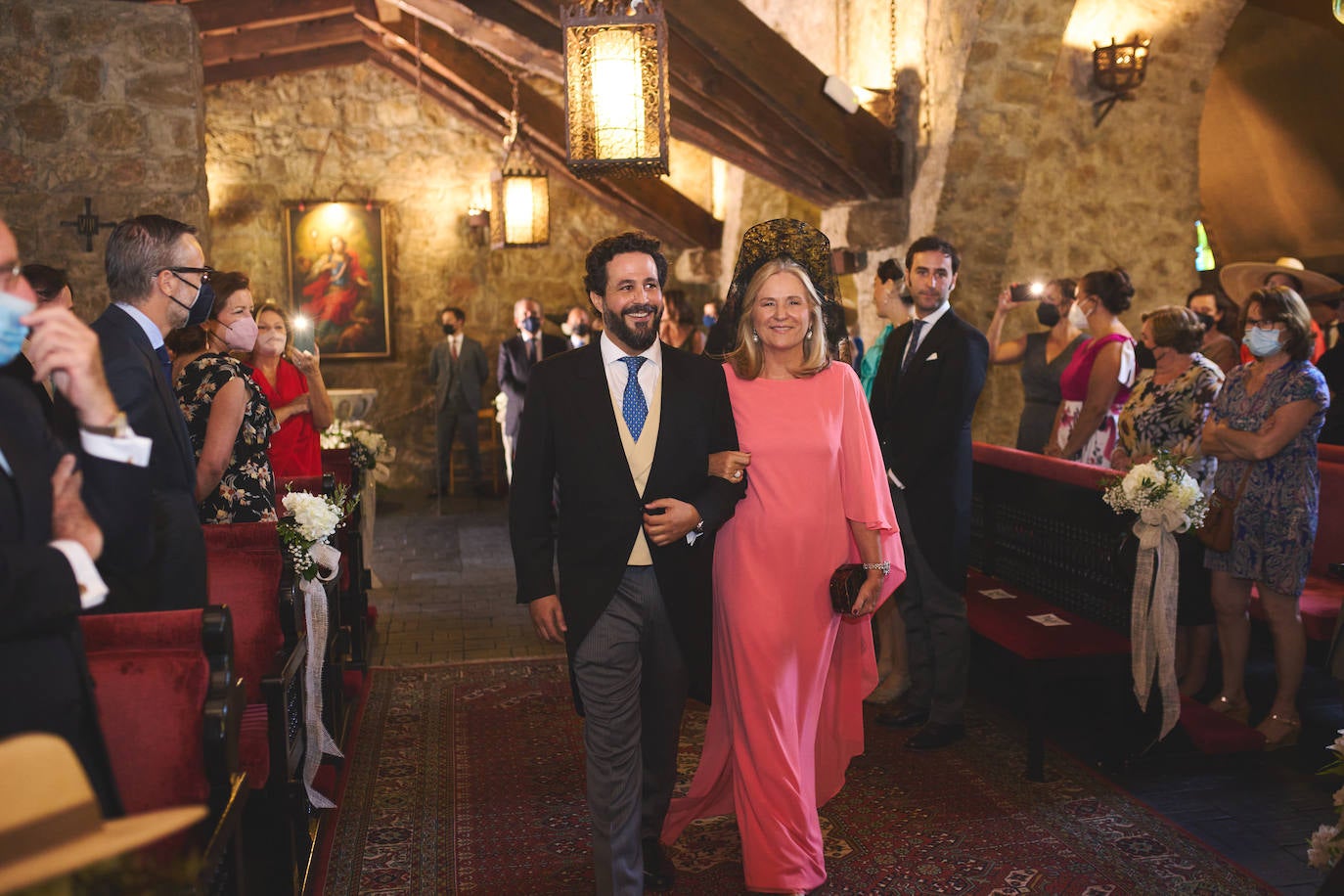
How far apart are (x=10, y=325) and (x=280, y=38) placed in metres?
9.63

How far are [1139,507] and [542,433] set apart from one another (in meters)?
2.37

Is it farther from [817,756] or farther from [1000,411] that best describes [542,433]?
[1000,411]

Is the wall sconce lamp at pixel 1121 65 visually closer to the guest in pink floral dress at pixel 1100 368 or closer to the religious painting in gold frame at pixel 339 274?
the guest in pink floral dress at pixel 1100 368

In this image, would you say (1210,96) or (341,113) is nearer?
(1210,96)

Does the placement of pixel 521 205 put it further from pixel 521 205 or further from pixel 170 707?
pixel 170 707

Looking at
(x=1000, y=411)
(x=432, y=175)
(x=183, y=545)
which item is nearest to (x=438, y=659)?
(x=183, y=545)

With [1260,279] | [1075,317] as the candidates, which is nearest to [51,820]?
[1075,317]

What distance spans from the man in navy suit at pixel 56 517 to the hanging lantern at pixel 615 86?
135 inches

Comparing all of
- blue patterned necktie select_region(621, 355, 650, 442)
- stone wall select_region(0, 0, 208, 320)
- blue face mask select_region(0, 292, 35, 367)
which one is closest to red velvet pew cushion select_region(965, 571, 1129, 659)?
blue patterned necktie select_region(621, 355, 650, 442)

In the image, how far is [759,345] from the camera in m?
2.98

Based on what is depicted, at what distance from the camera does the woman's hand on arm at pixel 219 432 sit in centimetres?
313

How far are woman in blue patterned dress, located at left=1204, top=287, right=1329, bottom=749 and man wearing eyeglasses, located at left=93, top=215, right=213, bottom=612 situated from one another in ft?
12.4

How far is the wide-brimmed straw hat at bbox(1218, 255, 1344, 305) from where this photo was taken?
699cm

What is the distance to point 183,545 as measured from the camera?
2.22m
